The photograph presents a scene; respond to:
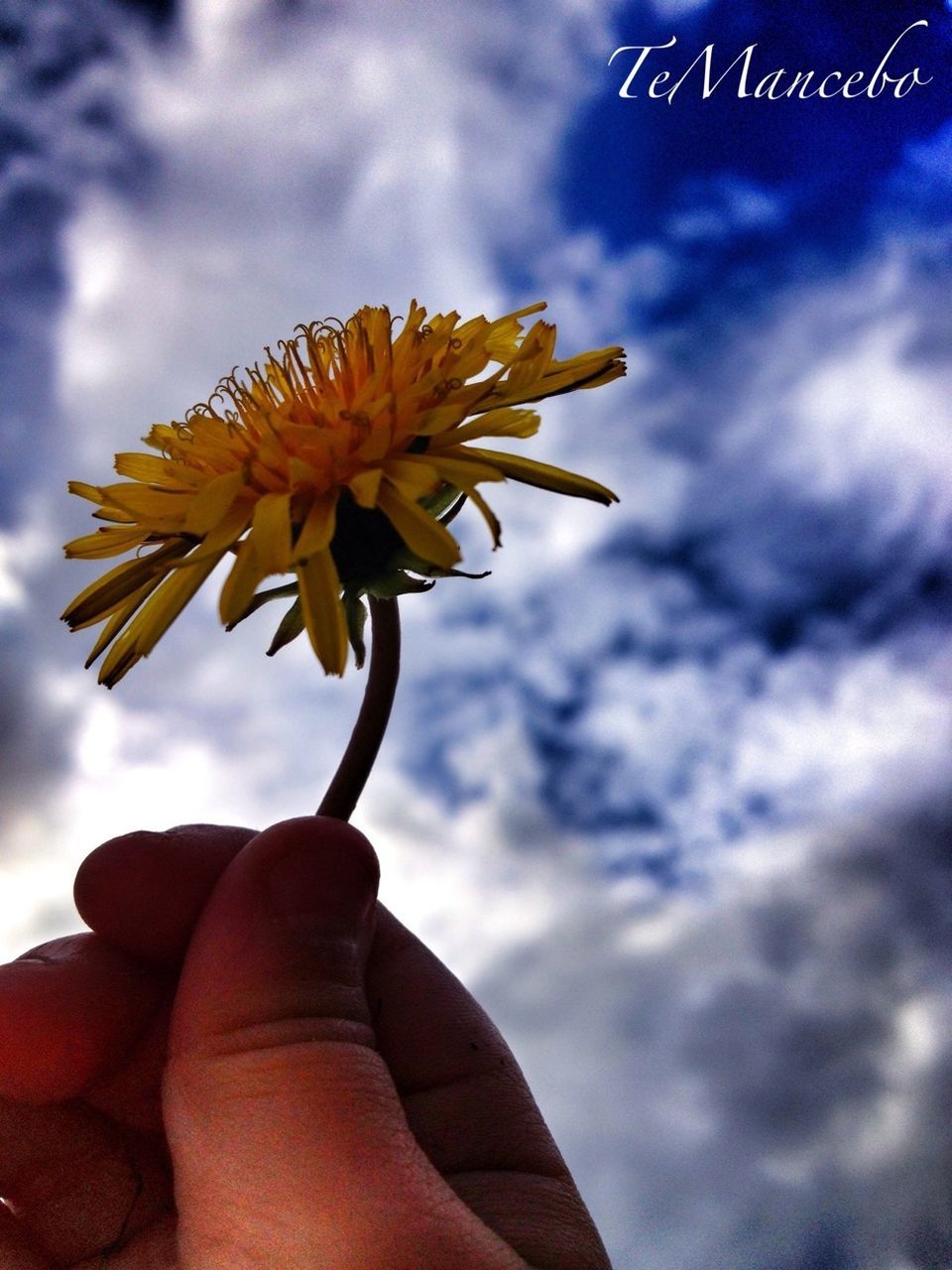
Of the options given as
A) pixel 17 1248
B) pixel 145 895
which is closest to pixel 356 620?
pixel 145 895

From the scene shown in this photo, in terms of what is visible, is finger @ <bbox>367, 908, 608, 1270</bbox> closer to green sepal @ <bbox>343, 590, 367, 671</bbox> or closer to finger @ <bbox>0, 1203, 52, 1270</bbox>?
green sepal @ <bbox>343, 590, 367, 671</bbox>

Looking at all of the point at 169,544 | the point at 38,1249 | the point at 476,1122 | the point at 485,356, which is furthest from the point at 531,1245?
the point at 485,356

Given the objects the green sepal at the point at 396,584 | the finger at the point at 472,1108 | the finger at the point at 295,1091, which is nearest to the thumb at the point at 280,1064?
the finger at the point at 295,1091

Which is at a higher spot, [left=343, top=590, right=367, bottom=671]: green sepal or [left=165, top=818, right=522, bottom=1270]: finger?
[left=343, top=590, right=367, bottom=671]: green sepal

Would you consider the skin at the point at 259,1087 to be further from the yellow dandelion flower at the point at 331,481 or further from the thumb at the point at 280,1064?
the yellow dandelion flower at the point at 331,481

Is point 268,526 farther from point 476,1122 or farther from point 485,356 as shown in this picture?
point 476,1122

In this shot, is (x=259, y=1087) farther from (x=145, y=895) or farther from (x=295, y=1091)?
(x=145, y=895)

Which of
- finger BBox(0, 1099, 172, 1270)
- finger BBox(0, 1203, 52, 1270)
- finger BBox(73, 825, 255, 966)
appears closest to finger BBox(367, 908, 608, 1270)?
finger BBox(73, 825, 255, 966)
